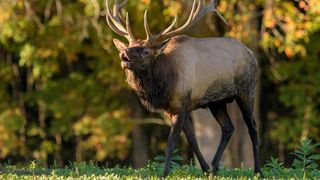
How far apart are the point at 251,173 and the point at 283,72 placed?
37.7ft

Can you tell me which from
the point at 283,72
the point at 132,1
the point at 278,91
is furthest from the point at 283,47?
the point at 278,91

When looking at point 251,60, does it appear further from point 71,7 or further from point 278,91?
point 278,91

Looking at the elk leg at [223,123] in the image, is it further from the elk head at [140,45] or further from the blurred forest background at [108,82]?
the blurred forest background at [108,82]

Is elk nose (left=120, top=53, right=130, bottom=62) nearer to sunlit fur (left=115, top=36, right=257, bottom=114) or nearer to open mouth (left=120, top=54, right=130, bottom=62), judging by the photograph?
open mouth (left=120, top=54, right=130, bottom=62)

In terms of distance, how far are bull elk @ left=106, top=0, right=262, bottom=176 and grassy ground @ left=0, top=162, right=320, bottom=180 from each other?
24 centimetres

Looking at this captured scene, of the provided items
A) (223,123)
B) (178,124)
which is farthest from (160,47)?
(223,123)

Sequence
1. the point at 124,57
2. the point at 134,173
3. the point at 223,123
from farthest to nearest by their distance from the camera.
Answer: the point at 223,123 < the point at 134,173 < the point at 124,57

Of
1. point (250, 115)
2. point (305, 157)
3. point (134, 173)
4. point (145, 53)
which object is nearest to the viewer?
point (145, 53)

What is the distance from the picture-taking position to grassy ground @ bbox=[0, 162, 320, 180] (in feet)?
34.6

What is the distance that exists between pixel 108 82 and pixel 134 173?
14.0 m

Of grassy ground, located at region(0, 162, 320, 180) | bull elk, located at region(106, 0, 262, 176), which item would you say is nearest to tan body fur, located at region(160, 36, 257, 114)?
bull elk, located at region(106, 0, 262, 176)

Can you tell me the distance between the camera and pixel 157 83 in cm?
1148

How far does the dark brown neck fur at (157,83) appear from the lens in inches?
450

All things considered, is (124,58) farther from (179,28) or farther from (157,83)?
(179,28)
